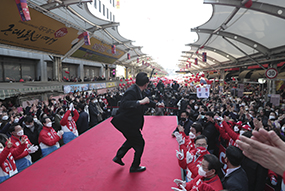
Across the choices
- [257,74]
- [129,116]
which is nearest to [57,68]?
[129,116]

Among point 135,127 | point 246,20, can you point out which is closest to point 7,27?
point 135,127

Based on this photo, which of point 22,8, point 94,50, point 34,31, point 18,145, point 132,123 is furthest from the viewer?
point 94,50

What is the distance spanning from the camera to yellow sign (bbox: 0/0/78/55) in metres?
8.17

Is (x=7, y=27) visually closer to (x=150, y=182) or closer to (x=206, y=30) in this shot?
(x=150, y=182)

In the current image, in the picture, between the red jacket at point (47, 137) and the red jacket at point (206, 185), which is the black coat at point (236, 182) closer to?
the red jacket at point (206, 185)

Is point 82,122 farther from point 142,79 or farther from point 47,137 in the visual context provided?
point 142,79

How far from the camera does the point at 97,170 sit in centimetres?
274

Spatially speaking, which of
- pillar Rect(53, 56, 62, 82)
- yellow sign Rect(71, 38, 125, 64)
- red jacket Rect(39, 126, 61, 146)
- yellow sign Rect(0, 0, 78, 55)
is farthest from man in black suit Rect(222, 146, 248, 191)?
yellow sign Rect(71, 38, 125, 64)

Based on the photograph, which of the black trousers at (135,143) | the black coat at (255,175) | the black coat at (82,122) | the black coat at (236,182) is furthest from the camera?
the black coat at (82,122)

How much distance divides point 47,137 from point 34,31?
31.7 feet

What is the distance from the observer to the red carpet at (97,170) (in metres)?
2.36

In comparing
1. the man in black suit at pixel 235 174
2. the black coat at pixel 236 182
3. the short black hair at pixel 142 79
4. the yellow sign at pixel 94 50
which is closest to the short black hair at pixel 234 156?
the man in black suit at pixel 235 174

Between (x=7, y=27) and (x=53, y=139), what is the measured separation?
8749mm

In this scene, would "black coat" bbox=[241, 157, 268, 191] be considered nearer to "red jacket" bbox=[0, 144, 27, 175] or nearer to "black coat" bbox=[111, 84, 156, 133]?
"black coat" bbox=[111, 84, 156, 133]
